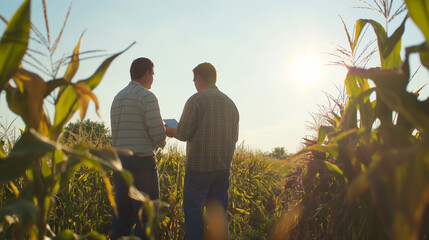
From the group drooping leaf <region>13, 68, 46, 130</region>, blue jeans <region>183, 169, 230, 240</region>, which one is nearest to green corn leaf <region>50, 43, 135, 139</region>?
drooping leaf <region>13, 68, 46, 130</region>

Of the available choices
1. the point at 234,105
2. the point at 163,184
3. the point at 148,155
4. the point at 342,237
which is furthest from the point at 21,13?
the point at 163,184

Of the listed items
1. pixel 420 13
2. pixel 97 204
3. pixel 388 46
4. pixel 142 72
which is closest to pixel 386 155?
pixel 420 13

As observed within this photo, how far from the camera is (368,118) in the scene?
55.8 inches

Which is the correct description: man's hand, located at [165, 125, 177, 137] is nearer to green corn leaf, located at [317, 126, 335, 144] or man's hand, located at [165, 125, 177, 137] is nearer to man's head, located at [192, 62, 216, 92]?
man's head, located at [192, 62, 216, 92]

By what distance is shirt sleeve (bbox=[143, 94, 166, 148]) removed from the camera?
111 inches

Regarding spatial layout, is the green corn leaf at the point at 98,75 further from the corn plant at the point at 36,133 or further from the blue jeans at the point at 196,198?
the blue jeans at the point at 196,198

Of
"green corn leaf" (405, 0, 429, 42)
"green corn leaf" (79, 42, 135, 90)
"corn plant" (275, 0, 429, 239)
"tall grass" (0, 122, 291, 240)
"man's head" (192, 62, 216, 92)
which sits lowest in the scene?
"tall grass" (0, 122, 291, 240)

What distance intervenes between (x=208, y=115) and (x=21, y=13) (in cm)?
213

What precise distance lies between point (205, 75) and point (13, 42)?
225 centimetres

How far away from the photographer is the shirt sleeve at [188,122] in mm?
3037

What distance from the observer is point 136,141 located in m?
2.80

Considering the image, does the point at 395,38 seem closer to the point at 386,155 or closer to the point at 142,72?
the point at 386,155

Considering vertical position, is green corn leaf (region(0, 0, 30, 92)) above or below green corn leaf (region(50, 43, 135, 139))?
above

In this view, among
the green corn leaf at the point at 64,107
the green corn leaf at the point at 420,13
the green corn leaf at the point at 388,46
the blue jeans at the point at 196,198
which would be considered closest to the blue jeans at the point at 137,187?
the blue jeans at the point at 196,198
